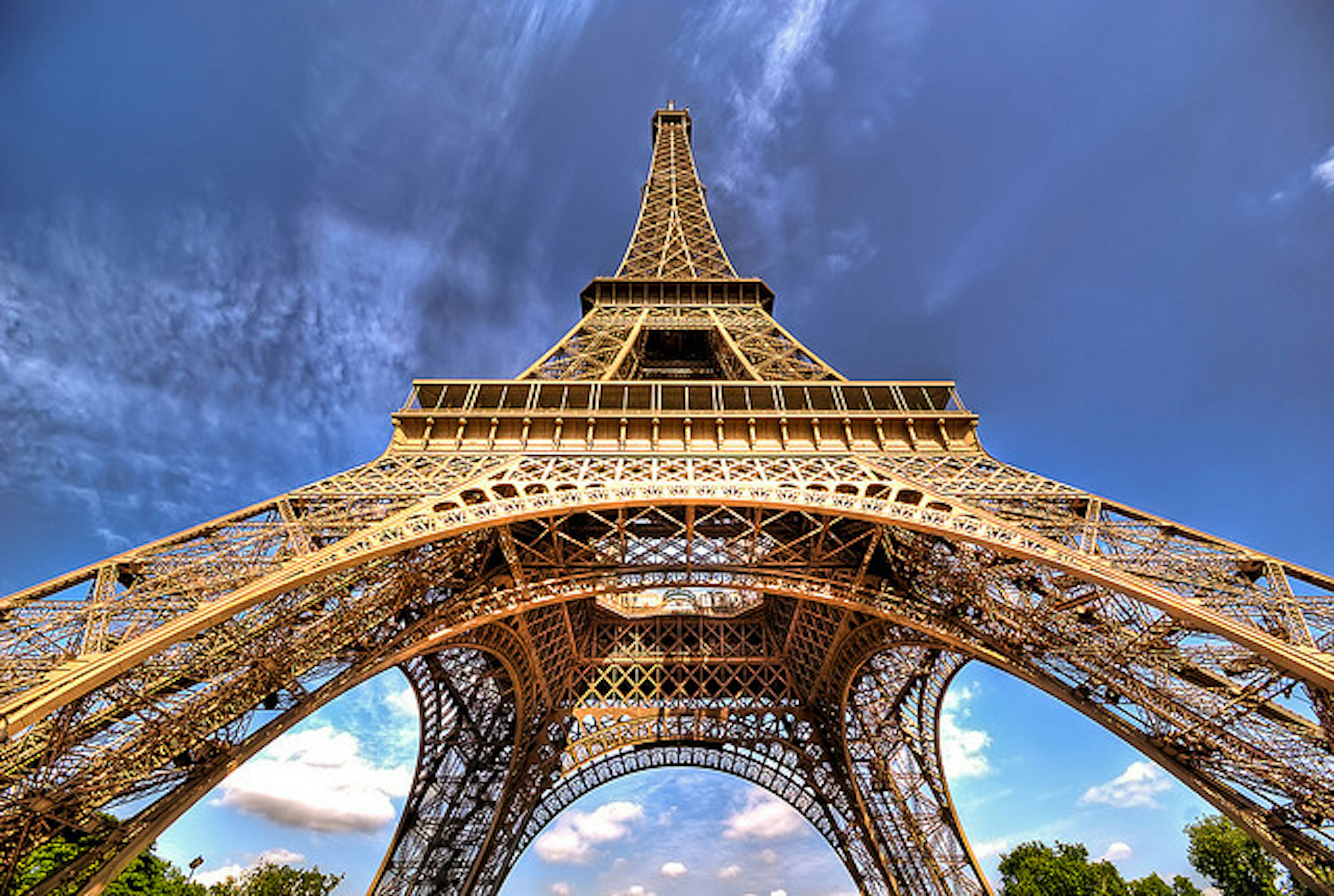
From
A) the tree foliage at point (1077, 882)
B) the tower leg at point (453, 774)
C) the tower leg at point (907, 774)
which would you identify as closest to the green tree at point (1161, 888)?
the tree foliage at point (1077, 882)

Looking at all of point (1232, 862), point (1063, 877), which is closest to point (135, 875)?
point (1063, 877)

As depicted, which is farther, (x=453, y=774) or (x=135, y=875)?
(x=453, y=774)

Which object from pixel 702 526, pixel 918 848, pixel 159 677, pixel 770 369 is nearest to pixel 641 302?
pixel 770 369

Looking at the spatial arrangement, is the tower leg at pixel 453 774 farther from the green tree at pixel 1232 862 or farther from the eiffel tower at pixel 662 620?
the green tree at pixel 1232 862

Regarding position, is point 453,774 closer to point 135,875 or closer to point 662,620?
point 662,620

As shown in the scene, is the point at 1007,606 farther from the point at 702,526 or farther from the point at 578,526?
the point at 578,526

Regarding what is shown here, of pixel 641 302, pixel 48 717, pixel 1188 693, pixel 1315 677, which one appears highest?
pixel 641 302
